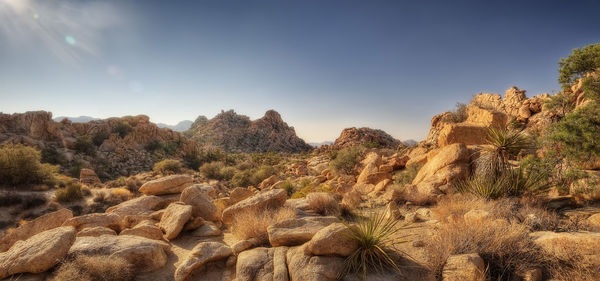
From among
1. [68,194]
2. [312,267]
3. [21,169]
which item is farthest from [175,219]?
[21,169]

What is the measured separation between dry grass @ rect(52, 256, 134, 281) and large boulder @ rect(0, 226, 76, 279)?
27 cm

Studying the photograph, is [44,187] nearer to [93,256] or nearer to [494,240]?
[93,256]

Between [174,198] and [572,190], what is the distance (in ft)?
→ 43.2

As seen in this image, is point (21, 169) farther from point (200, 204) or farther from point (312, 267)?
point (312, 267)

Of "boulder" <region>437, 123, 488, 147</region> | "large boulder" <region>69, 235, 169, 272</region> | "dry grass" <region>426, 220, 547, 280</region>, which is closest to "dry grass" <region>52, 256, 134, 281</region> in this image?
"large boulder" <region>69, 235, 169, 272</region>

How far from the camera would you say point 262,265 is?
14.8 ft

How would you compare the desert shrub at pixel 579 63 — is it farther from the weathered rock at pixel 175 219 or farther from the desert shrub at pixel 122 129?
the desert shrub at pixel 122 129

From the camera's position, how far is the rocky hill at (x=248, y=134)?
58.7m

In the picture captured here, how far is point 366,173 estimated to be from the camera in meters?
14.2

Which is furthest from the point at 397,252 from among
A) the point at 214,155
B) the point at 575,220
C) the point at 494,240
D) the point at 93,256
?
the point at 214,155

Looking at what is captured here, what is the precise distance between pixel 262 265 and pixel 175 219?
328 centimetres

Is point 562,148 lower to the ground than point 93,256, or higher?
higher

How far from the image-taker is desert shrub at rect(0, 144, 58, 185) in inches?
591

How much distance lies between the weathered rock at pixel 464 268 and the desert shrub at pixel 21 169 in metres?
22.1
